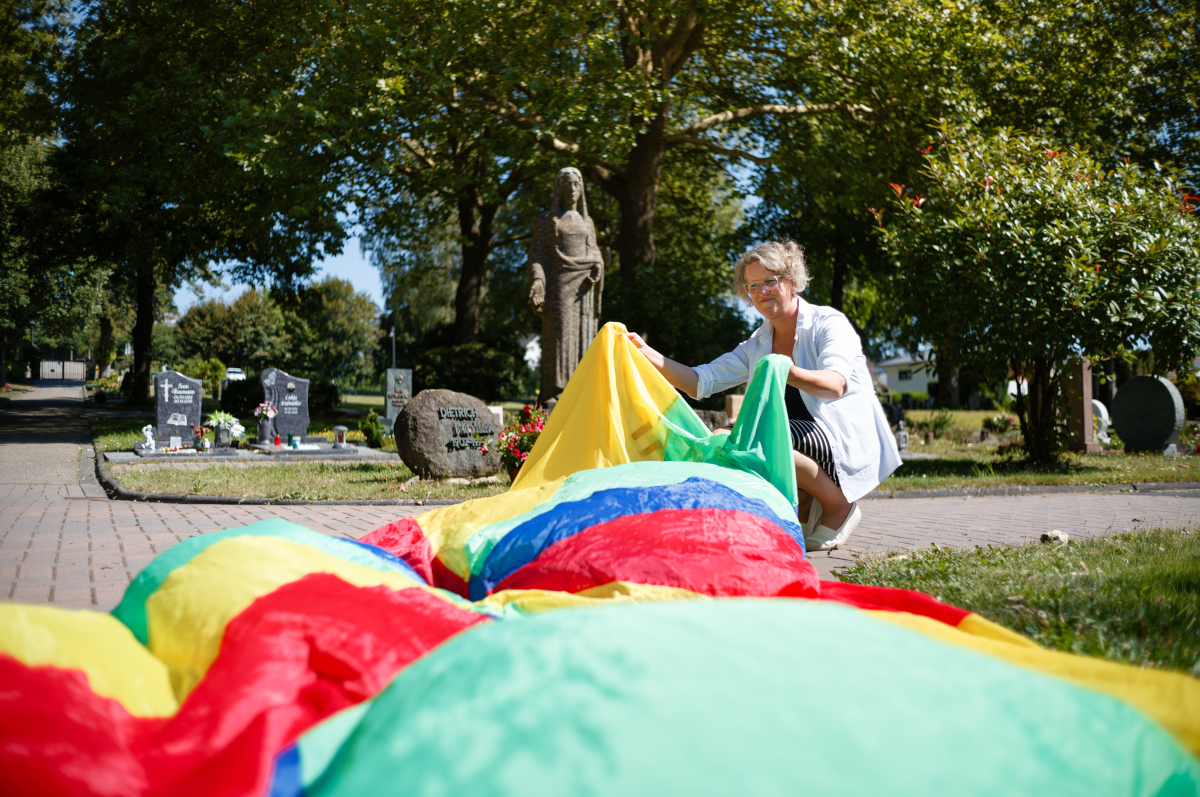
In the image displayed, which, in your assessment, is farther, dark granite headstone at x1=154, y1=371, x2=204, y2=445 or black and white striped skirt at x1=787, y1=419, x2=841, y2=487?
dark granite headstone at x1=154, y1=371, x2=204, y2=445

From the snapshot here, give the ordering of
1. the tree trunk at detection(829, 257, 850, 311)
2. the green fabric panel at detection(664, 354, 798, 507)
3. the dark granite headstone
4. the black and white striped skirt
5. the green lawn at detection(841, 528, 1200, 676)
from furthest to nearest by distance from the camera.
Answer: the tree trunk at detection(829, 257, 850, 311) → the dark granite headstone → the black and white striped skirt → the green fabric panel at detection(664, 354, 798, 507) → the green lawn at detection(841, 528, 1200, 676)

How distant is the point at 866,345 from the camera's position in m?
47.1

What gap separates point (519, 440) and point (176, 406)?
34.0ft

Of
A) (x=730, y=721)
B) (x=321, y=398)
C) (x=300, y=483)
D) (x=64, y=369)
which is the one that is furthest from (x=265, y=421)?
(x=64, y=369)

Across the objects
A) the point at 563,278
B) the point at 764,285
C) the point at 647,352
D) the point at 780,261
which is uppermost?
the point at 563,278

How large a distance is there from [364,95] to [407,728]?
16.9m

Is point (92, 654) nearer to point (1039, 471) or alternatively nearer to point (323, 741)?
point (323, 741)

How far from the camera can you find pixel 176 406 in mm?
16422

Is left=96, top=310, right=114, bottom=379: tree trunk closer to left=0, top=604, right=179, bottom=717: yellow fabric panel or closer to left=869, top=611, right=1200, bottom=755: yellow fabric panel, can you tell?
left=0, top=604, right=179, bottom=717: yellow fabric panel

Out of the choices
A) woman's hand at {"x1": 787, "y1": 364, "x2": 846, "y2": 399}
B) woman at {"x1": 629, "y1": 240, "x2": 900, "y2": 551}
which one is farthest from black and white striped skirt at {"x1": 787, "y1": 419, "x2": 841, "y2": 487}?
woman's hand at {"x1": 787, "y1": 364, "x2": 846, "y2": 399}

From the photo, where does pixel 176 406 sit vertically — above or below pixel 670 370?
below

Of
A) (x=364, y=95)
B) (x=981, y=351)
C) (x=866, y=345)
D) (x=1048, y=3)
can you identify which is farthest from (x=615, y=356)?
(x=866, y=345)

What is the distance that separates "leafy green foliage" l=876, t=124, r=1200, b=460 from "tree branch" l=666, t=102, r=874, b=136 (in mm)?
7164

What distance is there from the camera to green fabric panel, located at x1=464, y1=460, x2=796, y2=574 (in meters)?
3.11
